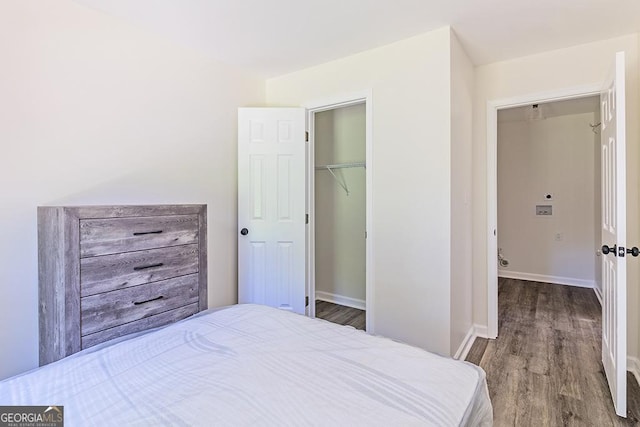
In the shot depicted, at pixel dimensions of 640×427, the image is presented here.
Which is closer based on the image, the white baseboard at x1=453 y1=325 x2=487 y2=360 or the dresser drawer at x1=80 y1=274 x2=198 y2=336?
the dresser drawer at x1=80 y1=274 x2=198 y2=336

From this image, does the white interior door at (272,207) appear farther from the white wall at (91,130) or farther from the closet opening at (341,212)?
the closet opening at (341,212)

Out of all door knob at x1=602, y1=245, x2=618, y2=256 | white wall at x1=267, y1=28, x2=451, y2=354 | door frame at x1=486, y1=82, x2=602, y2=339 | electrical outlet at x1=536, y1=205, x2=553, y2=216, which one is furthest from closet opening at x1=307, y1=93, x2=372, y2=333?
electrical outlet at x1=536, y1=205, x2=553, y2=216

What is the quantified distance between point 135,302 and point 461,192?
2310mm

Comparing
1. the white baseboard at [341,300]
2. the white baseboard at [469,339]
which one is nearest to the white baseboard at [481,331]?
the white baseboard at [469,339]

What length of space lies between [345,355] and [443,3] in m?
2.01

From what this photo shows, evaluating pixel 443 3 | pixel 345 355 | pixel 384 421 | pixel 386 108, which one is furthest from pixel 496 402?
pixel 443 3

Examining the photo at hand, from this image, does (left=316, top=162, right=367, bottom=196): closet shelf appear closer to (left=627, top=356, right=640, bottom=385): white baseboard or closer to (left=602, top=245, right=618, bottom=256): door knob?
(left=602, top=245, right=618, bottom=256): door knob

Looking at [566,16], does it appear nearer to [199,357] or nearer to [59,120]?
[199,357]

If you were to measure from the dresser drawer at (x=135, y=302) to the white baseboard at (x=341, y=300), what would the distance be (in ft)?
6.59

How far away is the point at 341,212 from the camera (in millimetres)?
3697

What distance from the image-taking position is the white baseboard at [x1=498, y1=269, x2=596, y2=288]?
427 centimetres

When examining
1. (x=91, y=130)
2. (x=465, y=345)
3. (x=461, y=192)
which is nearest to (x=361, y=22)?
(x=461, y=192)

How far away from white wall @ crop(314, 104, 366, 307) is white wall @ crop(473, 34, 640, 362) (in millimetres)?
1149

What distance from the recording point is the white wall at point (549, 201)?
4289mm
